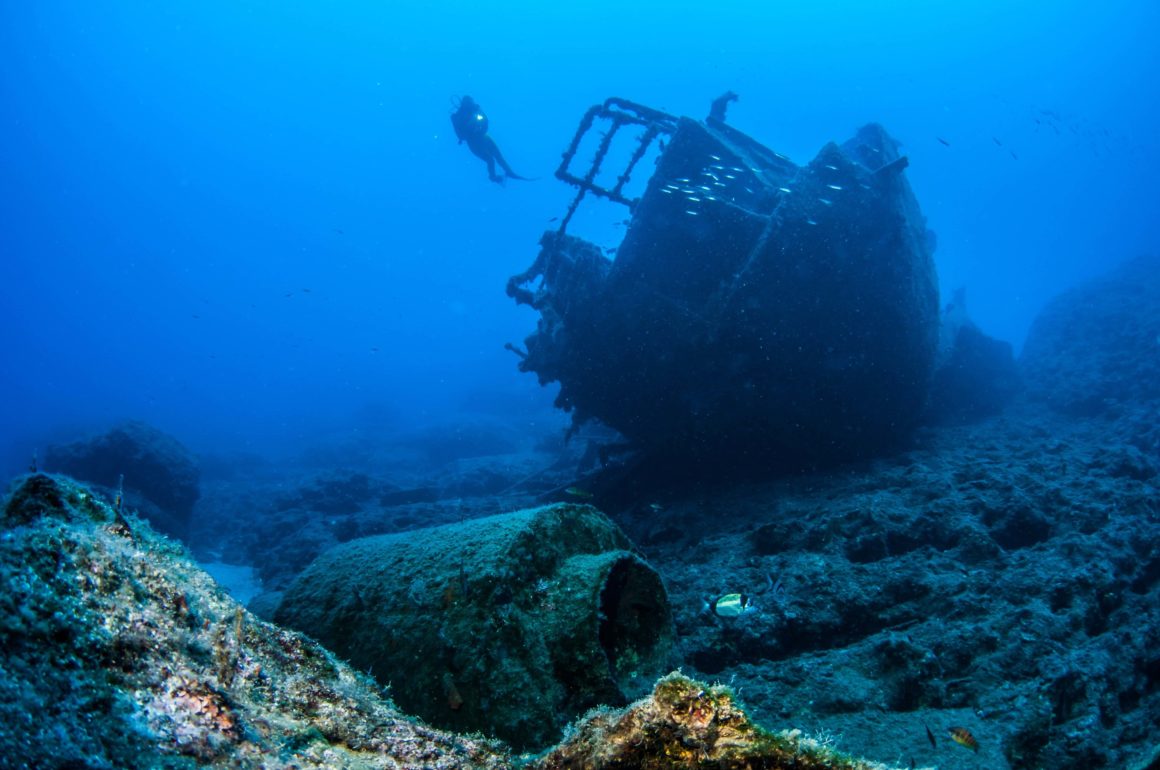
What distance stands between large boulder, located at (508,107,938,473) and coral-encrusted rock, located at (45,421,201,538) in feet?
34.2

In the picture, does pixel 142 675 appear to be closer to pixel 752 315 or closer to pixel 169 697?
pixel 169 697

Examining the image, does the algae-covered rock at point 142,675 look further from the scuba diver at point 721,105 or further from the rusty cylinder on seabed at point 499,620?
the scuba diver at point 721,105

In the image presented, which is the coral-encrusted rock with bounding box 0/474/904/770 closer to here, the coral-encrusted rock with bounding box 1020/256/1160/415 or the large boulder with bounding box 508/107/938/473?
the large boulder with bounding box 508/107/938/473

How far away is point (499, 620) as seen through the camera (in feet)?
10.8

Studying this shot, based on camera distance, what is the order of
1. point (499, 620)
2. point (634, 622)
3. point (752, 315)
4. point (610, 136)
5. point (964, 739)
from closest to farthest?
point (964, 739) < point (499, 620) < point (634, 622) < point (752, 315) < point (610, 136)

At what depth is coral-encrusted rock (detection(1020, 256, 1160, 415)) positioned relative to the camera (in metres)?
11.7

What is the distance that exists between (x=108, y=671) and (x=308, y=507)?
48.7 feet

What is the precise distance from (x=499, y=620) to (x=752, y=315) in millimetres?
5348

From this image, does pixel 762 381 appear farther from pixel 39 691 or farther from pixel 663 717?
pixel 39 691

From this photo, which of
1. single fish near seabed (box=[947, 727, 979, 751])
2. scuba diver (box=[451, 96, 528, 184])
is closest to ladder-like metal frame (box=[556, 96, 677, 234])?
scuba diver (box=[451, 96, 528, 184])

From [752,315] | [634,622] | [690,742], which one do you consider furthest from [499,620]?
[752,315]

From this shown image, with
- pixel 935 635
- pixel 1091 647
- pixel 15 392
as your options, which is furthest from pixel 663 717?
pixel 15 392

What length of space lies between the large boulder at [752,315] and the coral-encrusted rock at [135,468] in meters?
10.4

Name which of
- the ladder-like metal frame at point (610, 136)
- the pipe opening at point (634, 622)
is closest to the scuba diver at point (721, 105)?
the ladder-like metal frame at point (610, 136)
